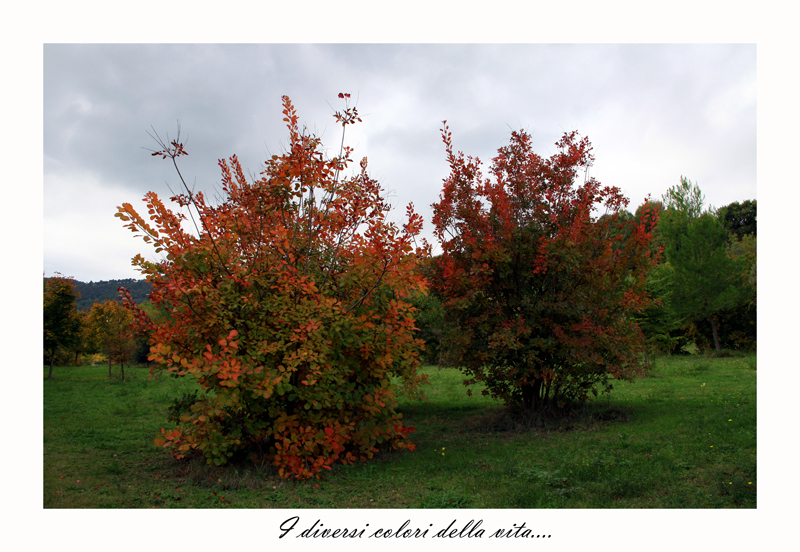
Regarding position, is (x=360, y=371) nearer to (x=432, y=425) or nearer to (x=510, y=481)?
(x=510, y=481)

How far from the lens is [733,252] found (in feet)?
83.1

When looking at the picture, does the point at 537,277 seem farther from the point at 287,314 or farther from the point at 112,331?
the point at 112,331

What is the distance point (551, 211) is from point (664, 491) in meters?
4.32

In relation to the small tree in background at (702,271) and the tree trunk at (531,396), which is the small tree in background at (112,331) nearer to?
the tree trunk at (531,396)

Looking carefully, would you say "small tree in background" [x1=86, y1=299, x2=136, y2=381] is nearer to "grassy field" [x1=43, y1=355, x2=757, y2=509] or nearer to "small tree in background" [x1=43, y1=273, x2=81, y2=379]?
"small tree in background" [x1=43, y1=273, x2=81, y2=379]

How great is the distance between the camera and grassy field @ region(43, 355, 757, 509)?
4184mm

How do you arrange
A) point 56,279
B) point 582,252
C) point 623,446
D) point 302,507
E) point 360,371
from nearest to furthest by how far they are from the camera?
point 302,507 < point 360,371 < point 623,446 < point 582,252 < point 56,279

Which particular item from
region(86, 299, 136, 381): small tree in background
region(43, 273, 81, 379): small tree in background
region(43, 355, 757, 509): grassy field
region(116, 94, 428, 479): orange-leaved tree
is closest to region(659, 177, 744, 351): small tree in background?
region(43, 355, 757, 509): grassy field

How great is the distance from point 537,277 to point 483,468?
318cm

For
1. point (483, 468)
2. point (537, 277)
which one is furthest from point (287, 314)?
point (537, 277)

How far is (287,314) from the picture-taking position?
4719mm

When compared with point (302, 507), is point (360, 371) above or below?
above

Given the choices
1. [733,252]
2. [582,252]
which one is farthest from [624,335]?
[733,252]

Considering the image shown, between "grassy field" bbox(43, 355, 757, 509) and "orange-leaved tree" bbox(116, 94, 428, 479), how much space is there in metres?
0.32
